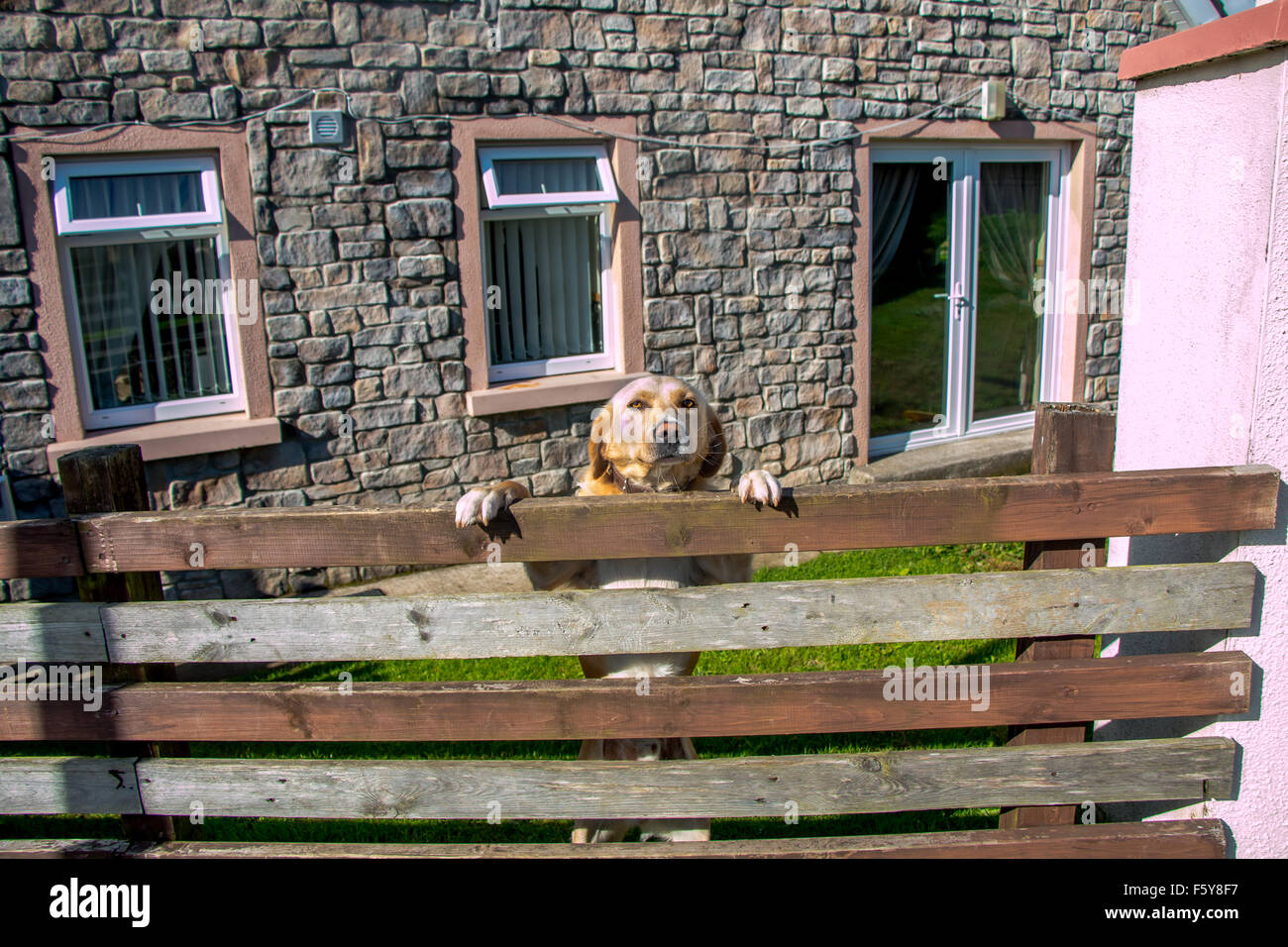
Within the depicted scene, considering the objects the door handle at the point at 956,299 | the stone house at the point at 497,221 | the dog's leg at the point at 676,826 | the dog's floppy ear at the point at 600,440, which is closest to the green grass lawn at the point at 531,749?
the dog's leg at the point at 676,826

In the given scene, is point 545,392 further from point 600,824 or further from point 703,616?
point 703,616

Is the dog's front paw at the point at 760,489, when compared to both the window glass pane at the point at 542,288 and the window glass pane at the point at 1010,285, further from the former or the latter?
the window glass pane at the point at 1010,285

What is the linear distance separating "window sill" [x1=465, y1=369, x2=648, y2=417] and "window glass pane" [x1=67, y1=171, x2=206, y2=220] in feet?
7.87

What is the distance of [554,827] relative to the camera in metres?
4.04

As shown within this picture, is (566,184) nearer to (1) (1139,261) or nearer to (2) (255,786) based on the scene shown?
(1) (1139,261)

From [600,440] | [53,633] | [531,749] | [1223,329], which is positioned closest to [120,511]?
[53,633]

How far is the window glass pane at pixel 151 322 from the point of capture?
6.66 m

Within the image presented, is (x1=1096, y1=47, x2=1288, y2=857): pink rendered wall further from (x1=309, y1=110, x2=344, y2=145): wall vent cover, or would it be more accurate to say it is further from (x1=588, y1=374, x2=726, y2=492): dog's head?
(x1=309, y1=110, x2=344, y2=145): wall vent cover

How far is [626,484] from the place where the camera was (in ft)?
11.7

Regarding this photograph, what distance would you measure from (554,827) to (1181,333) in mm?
3049

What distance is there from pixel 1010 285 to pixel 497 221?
556 cm

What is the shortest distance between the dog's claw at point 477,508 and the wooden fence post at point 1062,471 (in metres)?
1.63

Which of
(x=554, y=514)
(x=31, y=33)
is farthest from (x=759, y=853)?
(x=31, y=33)

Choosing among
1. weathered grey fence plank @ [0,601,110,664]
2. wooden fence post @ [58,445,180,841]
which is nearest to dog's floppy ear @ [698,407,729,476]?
wooden fence post @ [58,445,180,841]
